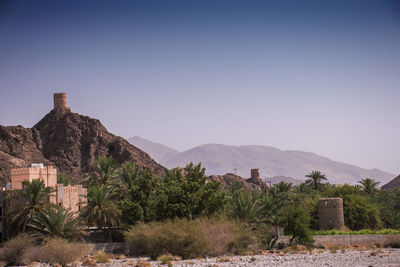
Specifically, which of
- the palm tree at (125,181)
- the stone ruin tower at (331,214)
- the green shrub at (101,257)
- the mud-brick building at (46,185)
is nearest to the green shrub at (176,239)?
the green shrub at (101,257)

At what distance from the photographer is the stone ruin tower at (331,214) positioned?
48.6 meters

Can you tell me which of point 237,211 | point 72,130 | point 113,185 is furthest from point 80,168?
point 237,211

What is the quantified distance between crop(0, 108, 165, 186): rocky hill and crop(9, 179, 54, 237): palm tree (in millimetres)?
45584

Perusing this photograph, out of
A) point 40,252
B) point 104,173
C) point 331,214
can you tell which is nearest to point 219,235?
point 40,252

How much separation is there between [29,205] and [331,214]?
25469 mm

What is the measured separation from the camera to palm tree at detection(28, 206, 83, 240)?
1490 inches

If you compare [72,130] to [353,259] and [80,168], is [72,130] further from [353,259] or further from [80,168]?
[353,259]

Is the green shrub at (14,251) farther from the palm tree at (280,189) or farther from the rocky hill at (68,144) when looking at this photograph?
the rocky hill at (68,144)

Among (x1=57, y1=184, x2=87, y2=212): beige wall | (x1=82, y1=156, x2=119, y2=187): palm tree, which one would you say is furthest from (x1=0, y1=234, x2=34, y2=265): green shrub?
(x1=82, y1=156, x2=119, y2=187): palm tree

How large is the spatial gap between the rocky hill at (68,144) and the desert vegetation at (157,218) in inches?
1493

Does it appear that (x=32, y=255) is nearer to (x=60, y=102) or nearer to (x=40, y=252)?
(x=40, y=252)

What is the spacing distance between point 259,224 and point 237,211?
6.87ft

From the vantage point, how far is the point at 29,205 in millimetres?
38250

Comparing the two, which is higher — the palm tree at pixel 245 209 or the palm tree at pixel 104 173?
the palm tree at pixel 104 173
